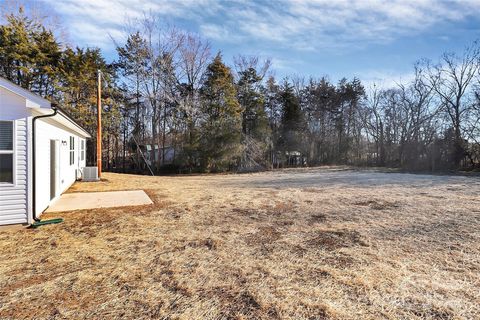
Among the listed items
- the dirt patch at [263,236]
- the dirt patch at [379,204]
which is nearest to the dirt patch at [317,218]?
the dirt patch at [263,236]

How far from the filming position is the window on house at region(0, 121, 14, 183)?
4.00m

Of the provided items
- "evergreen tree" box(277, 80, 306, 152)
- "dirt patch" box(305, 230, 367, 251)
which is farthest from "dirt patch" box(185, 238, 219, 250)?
"evergreen tree" box(277, 80, 306, 152)

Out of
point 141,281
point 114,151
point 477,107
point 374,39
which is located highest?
point 374,39

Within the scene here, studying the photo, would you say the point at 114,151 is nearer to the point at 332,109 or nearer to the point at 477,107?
the point at 332,109

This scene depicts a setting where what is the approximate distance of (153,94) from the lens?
18391 millimetres

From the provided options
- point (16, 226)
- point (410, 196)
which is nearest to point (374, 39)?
point (410, 196)

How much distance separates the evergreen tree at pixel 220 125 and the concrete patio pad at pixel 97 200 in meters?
10.2

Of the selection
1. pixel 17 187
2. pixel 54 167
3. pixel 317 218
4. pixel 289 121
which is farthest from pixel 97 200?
pixel 289 121

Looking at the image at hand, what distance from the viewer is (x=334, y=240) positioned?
382 cm

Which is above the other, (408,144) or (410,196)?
(408,144)

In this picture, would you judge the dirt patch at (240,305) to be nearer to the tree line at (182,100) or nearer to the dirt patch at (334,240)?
the dirt patch at (334,240)

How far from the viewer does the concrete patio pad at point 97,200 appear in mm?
5742

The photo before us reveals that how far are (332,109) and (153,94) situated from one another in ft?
57.5

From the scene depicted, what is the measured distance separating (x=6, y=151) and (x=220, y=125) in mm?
14081
